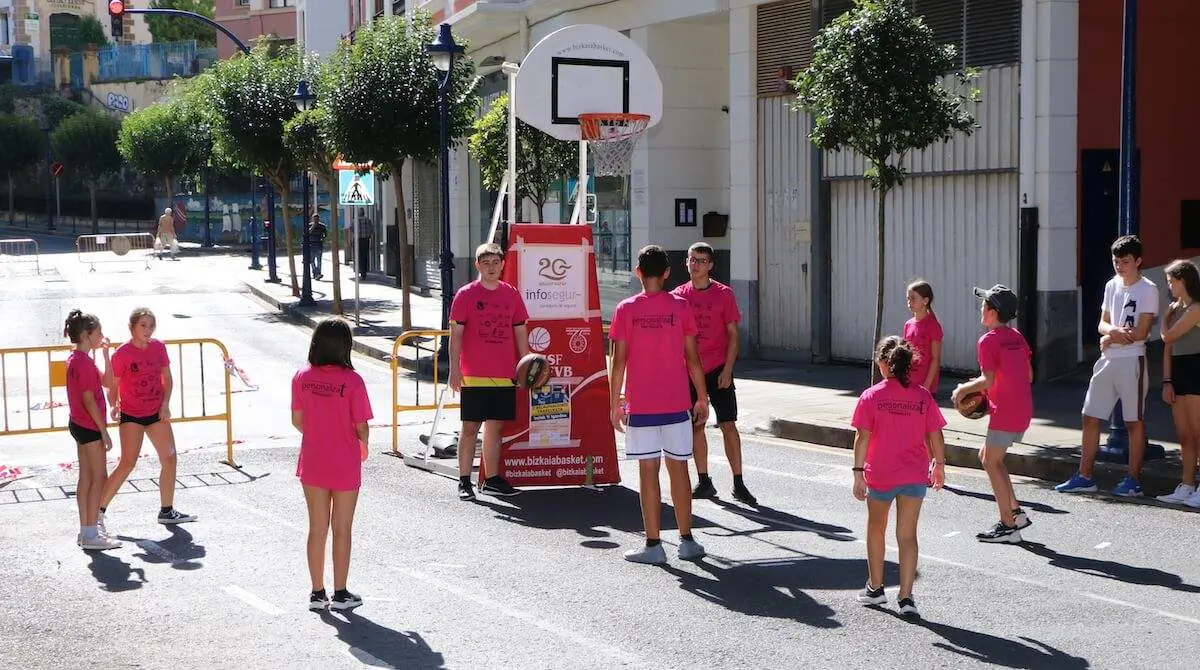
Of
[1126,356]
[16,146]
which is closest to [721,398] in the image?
[1126,356]

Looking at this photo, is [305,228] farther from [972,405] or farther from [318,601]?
[318,601]

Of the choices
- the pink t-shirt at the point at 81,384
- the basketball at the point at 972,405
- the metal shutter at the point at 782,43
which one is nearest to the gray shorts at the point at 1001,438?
the basketball at the point at 972,405

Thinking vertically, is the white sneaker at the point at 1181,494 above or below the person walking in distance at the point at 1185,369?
below

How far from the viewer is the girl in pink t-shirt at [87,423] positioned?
911cm

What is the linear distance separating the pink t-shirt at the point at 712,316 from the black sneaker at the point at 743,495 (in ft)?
2.93

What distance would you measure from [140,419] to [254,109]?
22638 millimetres

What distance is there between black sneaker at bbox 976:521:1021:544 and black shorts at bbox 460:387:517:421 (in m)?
3.47

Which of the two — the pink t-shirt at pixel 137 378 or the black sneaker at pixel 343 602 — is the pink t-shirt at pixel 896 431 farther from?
the pink t-shirt at pixel 137 378

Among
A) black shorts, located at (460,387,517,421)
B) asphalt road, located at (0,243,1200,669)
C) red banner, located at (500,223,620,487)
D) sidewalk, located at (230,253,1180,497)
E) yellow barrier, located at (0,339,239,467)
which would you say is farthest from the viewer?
yellow barrier, located at (0,339,239,467)

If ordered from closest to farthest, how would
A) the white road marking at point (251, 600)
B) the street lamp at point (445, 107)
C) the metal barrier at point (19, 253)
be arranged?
1. the white road marking at point (251, 600)
2. the street lamp at point (445, 107)
3. the metal barrier at point (19, 253)

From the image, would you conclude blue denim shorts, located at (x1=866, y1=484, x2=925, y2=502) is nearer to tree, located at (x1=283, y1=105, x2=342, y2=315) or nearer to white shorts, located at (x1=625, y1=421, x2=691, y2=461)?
white shorts, located at (x1=625, y1=421, x2=691, y2=461)

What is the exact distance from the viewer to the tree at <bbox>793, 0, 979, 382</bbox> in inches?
533

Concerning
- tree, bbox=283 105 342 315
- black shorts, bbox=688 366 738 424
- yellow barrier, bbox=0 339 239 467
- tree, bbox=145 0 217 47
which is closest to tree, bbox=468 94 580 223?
yellow barrier, bbox=0 339 239 467

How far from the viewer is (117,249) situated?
4878cm
